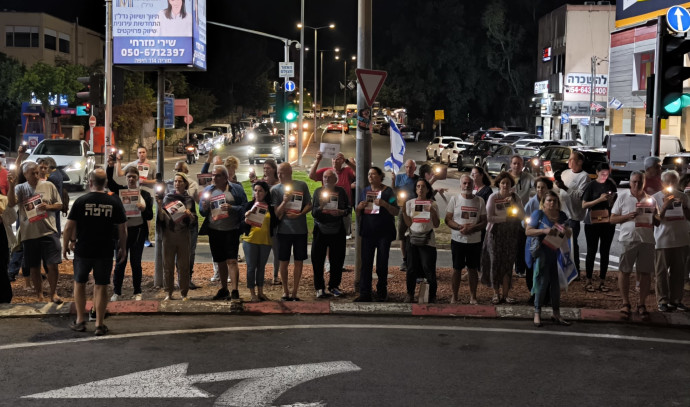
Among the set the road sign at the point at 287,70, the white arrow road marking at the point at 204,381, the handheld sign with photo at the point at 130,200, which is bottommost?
the white arrow road marking at the point at 204,381

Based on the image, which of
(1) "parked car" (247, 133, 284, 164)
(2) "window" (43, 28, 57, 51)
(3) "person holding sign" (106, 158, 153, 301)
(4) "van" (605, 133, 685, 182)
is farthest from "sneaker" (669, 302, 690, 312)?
(2) "window" (43, 28, 57, 51)

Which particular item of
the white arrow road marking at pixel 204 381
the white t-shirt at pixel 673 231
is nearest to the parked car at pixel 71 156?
the white t-shirt at pixel 673 231

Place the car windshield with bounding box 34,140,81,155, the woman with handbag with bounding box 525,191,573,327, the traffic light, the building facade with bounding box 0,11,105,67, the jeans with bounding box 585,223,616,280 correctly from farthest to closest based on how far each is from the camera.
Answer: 1. the building facade with bounding box 0,11,105,67
2. the car windshield with bounding box 34,140,81,155
3. the jeans with bounding box 585,223,616,280
4. the traffic light
5. the woman with handbag with bounding box 525,191,573,327

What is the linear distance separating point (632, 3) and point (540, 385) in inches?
1774

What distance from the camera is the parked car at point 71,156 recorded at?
28.9m

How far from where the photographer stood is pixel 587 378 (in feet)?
25.4

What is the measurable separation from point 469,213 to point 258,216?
2.58 metres

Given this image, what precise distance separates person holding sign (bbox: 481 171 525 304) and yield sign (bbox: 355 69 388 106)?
76.7 inches

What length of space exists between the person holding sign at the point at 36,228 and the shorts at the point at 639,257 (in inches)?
270

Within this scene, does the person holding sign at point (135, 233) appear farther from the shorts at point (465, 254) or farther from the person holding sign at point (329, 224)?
the shorts at point (465, 254)

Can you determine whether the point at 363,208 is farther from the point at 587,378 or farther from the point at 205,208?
the point at 587,378

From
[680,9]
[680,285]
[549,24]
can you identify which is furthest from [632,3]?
[680,285]

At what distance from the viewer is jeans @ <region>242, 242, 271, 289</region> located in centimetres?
1095

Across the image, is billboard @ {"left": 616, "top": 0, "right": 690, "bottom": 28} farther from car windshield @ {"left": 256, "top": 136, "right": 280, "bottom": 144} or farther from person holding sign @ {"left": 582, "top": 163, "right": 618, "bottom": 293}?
person holding sign @ {"left": 582, "top": 163, "right": 618, "bottom": 293}
